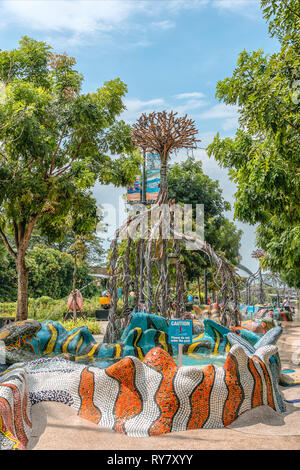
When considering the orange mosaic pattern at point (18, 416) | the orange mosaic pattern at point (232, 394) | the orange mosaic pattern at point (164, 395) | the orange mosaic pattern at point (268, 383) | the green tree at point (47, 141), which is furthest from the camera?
the green tree at point (47, 141)

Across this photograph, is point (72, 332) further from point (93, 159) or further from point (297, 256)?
point (297, 256)

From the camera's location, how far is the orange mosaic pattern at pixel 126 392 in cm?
380

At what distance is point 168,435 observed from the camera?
141 inches

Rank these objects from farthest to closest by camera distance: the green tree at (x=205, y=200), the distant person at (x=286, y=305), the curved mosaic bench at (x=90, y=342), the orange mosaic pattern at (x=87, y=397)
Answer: the distant person at (x=286, y=305) → the green tree at (x=205, y=200) → the curved mosaic bench at (x=90, y=342) → the orange mosaic pattern at (x=87, y=397)

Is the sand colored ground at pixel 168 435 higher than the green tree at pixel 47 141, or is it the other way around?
the green tree at pixel 47 141

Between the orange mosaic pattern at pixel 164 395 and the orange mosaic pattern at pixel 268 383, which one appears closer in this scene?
the orange mosaic pattern at pixel 164 395

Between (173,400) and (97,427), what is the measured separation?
2.40 feet

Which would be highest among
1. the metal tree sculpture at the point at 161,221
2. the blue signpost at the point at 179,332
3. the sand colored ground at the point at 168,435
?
the metal tree sculpture at the point at 161,221

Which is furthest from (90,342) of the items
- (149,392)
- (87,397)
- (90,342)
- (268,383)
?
(268,383)

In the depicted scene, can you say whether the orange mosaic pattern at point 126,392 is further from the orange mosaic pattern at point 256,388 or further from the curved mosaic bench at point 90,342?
the curved mosaic bench at point 90,342

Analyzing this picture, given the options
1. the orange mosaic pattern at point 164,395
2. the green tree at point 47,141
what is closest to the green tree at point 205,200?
the green tree at point 47,141

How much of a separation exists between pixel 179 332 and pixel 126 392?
1.38 meters

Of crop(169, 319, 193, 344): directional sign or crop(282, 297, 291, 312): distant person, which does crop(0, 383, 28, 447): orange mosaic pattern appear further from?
crop(282, 297, 291, 312): distant person
